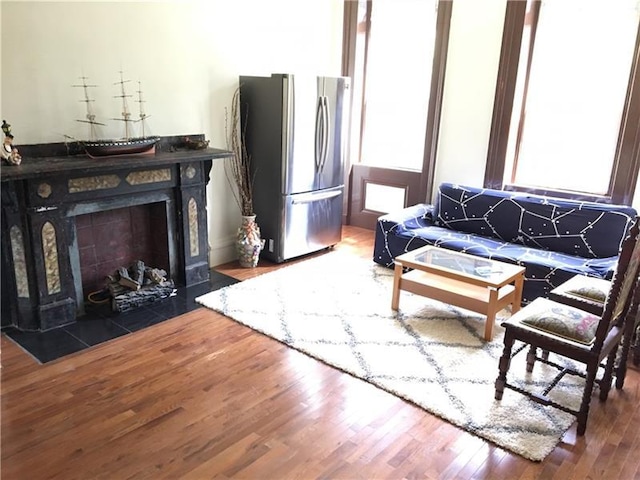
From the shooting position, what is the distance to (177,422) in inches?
91.7

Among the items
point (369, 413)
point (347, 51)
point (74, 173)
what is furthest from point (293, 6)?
point (369, 413)

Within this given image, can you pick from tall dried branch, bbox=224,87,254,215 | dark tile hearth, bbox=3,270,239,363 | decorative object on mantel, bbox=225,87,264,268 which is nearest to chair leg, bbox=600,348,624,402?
dark tile hearth, bbox=3,270,239,363

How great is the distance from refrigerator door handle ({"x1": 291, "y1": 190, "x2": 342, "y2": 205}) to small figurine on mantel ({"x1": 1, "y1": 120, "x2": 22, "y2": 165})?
2076mm

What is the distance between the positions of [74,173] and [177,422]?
1.61 meters

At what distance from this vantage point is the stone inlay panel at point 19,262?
9.53 feet

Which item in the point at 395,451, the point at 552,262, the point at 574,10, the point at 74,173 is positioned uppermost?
the point at 574,10

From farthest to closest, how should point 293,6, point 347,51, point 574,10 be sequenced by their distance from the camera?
point 347,51, point 293,6, point 574,10

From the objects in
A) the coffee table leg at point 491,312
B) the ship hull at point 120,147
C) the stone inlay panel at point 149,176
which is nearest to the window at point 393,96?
the coffee table leg at point 491,312

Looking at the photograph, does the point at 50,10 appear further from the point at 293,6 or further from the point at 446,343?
the point at 446,343

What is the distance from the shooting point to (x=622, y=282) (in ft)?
6.98

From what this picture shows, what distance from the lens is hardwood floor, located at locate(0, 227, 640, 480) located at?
2.08 m

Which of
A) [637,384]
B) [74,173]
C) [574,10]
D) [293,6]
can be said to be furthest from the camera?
[293,6]

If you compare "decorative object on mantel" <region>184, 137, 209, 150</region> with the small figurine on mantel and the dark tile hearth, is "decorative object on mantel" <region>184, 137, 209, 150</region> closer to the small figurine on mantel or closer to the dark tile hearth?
the dark tile hearth

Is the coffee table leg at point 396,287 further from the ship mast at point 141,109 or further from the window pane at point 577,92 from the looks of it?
the ship mast at point 141,109
